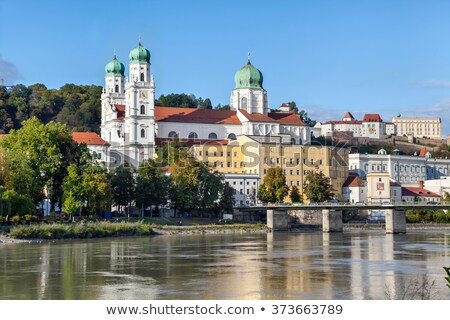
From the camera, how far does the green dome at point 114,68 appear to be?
13150 cm

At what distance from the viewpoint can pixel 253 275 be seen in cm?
3494

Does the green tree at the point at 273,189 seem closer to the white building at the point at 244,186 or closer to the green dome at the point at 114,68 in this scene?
the white building at the point at 244,186

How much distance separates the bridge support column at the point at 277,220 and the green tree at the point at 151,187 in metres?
11.5

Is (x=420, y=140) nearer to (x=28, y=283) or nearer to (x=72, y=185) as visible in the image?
(x=72, y=185)

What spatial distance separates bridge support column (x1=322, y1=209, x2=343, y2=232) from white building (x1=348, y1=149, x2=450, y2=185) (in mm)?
45978

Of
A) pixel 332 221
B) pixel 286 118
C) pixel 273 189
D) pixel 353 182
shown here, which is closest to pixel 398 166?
pixel 286 118

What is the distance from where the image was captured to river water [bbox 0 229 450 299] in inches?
1153

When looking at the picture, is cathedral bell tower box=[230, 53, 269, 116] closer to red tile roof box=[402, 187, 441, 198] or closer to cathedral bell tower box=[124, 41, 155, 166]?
cathedral bell tower box=[124, 41, 155, 166]

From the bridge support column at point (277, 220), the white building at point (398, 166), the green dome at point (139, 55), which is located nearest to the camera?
the bridge support column at point (277, 220)

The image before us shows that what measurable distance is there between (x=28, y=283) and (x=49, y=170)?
41.1 metres

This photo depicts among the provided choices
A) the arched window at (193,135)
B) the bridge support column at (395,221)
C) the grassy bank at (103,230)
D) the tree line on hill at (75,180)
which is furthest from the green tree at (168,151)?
the bridge support column at (395,221)

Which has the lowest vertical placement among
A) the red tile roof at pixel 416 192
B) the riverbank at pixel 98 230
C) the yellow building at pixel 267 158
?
the riverbank at pixel 98 230

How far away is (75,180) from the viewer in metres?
70.9
